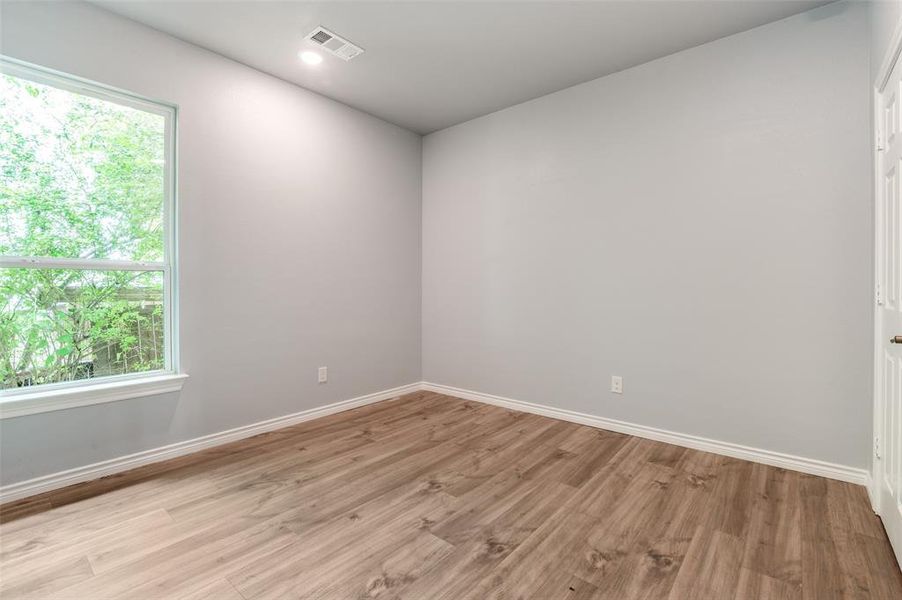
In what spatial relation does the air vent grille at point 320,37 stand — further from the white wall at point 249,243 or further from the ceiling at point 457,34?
the white wall at point 249,243

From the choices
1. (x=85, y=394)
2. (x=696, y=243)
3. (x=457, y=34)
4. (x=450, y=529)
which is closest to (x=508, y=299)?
(x=696, y=243)

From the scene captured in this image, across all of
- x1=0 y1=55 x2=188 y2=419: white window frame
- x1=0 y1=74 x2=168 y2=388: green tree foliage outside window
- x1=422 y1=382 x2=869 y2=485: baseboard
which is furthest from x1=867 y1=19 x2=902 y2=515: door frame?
x1=0 y1=74 x2=168 y2=388: green tree foliage outside window

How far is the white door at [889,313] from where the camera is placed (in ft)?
5.47

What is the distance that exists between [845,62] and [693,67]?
790 millimetres

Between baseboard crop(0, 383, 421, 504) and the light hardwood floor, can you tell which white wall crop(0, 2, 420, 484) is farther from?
the light hardwood floor

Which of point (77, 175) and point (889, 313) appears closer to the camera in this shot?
point (889, 313)

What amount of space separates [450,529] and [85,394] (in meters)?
2.17

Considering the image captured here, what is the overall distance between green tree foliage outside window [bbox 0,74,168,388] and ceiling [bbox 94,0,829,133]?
→ 2.28 feet

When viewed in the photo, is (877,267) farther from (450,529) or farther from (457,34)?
(457,34)

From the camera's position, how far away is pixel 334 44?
8.91 ft

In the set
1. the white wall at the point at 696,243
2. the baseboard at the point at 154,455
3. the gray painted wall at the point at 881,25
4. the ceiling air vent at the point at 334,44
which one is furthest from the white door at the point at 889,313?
the baseboard at the point at 154,455

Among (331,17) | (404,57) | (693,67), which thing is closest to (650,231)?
(693,67)

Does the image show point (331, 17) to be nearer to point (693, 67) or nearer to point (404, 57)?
point (404, 57)

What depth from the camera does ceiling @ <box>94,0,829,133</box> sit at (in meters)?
2.39
